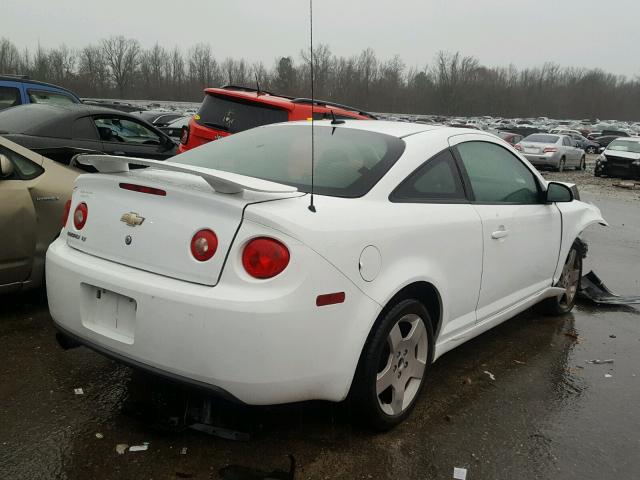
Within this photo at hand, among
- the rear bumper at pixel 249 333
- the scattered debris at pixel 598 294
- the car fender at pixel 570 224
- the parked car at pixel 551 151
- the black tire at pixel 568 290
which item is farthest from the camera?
the parked car at pixel 551 151

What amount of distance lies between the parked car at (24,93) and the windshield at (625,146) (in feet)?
61.6

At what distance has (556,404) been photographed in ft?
10.9

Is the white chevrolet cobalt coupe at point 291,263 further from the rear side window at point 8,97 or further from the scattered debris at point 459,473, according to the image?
the rear side window at point 8,97

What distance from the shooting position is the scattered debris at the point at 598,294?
17.8 feet

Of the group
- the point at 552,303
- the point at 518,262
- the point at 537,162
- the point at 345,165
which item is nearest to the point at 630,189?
the point at 537,162

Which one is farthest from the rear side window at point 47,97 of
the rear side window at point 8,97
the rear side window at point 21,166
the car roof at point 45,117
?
the rear side window at point 21,166

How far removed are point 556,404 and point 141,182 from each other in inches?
105

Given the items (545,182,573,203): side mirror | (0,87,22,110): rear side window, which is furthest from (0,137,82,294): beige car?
(0,87,22,110): rear side window

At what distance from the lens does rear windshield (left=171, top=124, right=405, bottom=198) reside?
2.81 m

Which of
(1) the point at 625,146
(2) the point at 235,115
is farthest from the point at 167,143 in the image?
(1) the point at 625,146

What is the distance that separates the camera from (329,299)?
2326 millimetres

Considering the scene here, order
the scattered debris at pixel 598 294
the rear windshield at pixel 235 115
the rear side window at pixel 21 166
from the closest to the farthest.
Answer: the rear side window at pixel 21 166, the scattered debris at pixel 598 294, the rear windshield at pixel 235 115

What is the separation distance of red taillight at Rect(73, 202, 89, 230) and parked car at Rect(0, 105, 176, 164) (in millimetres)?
2637

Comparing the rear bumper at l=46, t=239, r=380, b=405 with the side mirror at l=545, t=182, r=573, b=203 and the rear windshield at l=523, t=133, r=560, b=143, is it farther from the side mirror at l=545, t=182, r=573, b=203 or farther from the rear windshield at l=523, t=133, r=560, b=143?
the rear windshield at l=523, t=133, r=560, b=143
